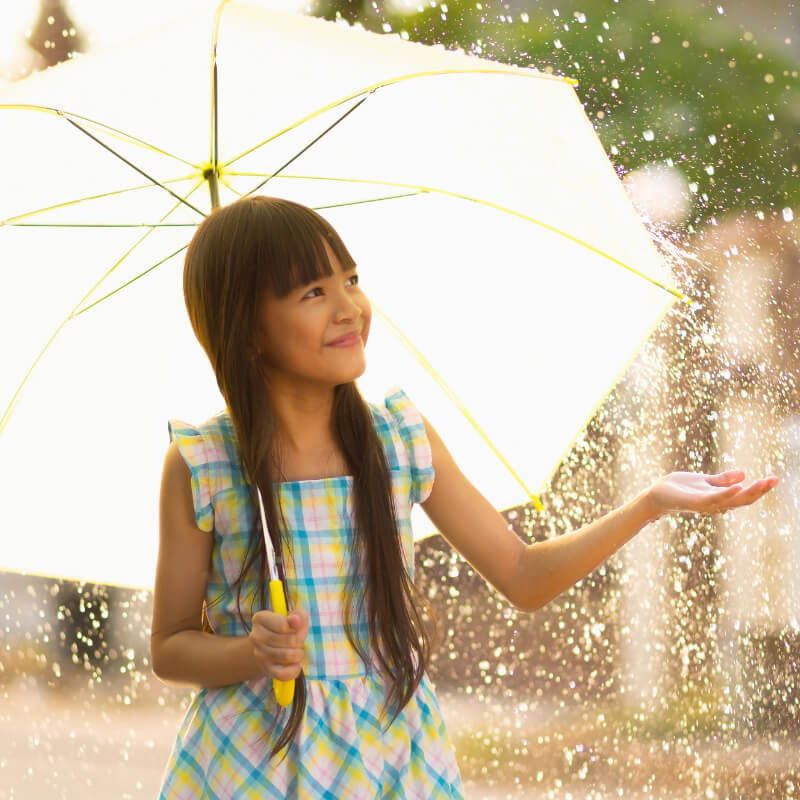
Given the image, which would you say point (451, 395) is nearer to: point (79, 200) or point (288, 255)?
point (288, 255)

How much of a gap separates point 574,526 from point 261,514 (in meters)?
2.33

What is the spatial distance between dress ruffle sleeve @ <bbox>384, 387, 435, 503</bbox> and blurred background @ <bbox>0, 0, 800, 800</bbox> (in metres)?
1.89

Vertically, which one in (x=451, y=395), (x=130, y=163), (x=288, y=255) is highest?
Result: (x=130, y=163)

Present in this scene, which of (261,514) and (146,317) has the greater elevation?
(146,317)

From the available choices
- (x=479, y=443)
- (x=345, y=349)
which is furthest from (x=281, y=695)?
(x=479, y=443)

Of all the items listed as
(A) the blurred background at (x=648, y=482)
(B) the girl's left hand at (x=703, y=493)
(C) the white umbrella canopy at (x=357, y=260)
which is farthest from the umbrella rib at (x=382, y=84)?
(A) the blurred background at (x=648, y=482)

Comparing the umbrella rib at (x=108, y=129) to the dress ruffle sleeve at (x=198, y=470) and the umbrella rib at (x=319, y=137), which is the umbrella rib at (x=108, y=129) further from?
the dress ruffle sleeve at (x=198, y=470)

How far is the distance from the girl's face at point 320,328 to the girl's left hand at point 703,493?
0.25 meters

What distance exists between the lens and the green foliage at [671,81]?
9.75 ft

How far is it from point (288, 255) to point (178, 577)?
26cm

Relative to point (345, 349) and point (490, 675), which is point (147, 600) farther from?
point (345, 349)

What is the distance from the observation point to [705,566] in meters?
3.06

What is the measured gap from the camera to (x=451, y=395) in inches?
44.7

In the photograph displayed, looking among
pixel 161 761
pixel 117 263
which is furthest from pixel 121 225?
pixel 161 761
